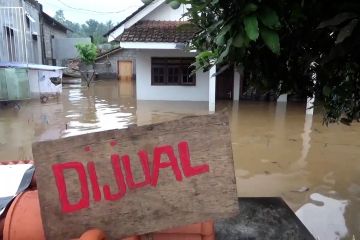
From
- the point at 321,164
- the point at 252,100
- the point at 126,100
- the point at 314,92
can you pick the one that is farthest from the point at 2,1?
the point at 314,92

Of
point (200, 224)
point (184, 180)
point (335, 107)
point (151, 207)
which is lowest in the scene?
point (200, 224)

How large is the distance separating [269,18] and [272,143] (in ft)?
21.1

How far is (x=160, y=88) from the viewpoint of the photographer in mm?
13836

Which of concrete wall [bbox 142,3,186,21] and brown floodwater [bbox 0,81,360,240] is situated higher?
concrete wall [bbox 142,3,186,21]

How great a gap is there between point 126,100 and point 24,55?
6918mm

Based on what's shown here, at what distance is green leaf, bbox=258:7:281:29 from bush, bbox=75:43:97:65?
2704cm

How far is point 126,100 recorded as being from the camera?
47.5 ft

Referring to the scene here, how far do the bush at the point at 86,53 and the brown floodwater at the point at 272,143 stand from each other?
1353 cm

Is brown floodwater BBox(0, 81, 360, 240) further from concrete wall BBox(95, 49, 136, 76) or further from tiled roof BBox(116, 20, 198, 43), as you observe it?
concrete wall BBox(95, 49, 136, 76)

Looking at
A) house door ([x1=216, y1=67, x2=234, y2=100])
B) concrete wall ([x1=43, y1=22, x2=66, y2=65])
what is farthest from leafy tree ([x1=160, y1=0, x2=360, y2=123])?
concrete wall ([x1=43, y1=22, x2=66, y2=65])

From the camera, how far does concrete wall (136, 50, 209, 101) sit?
13505mm

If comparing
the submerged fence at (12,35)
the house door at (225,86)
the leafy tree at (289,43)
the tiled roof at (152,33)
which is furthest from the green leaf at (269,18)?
the submerged fence at (12,35)

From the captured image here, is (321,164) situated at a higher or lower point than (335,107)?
lower

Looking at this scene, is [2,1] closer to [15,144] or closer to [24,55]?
[24,55]
